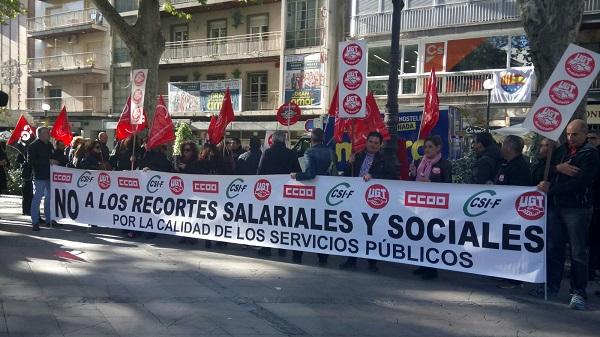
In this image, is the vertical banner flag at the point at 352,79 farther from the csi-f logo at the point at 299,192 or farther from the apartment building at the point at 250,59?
the apartment building at the point at 250,59

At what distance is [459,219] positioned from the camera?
6.21 metres

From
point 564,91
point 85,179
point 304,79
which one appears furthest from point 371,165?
point 304,79

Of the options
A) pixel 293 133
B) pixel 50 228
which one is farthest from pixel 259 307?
pixel 293 133

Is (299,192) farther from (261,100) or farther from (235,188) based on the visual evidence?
(261,100)

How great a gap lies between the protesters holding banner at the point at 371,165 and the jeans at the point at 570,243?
202cm

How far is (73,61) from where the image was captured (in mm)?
37125

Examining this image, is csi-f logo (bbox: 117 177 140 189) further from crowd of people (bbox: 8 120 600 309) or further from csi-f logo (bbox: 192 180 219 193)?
csi-f logo (bbox: 192 180 219 193)

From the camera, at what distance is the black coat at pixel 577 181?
5430mm

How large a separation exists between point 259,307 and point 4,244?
4.69m

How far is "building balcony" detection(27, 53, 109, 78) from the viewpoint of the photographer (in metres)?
36.0

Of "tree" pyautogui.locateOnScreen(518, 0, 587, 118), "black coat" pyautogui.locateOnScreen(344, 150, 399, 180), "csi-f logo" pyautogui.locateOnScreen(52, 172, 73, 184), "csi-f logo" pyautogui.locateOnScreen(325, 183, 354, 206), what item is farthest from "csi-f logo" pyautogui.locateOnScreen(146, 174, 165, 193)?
"tree" pyautogui.locateOnScreen(518, 0, 587, 118)

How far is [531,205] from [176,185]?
16.5 feet

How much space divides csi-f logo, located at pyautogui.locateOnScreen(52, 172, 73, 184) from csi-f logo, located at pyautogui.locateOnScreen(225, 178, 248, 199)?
10.7 ft

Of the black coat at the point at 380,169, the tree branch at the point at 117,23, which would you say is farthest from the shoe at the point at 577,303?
the tree branch at the point at 117,23
